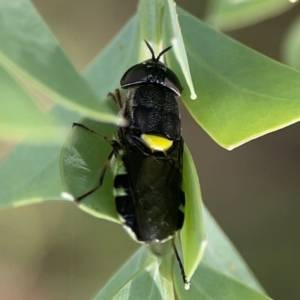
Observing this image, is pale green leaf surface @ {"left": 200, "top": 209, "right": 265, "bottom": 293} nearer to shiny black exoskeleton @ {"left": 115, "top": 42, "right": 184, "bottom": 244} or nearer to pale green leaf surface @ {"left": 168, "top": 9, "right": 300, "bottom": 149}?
shiny black exoskeleton @ {"left": 115, "top": 42, "right": 184, "bottom": 244}

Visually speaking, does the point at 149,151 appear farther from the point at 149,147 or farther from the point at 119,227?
the point at 119,227

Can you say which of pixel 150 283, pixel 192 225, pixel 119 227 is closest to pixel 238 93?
pixel 192 225

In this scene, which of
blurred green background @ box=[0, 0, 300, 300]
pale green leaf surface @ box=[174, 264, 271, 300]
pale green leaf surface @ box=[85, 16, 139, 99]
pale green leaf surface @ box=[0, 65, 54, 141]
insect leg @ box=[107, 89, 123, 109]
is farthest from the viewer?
blurred green background @ box=[0, 0, 300, 300]

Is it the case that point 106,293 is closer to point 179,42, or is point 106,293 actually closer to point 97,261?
point 179,42

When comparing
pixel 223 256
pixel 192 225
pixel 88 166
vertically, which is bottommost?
pixel 223 256

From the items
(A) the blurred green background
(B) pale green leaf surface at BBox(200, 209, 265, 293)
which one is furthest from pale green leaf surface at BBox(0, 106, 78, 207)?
(A) the blurred green background

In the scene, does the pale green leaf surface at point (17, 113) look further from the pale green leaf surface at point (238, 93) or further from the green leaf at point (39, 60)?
the pale green leaf surface at point (238, 93)

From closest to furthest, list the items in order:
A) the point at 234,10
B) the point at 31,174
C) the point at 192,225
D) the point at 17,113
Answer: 1. the point at 17,113
2. the point at 192,225
3. the point at 31,174
4. the point at 234,10
